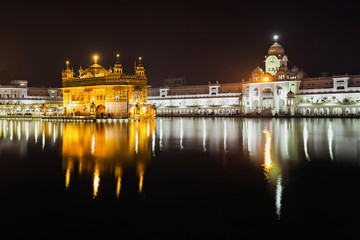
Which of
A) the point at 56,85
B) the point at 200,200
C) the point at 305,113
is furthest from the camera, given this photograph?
A: the point at 56,85

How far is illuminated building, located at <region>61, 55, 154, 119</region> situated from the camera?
5088cm

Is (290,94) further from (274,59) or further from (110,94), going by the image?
(110,94)

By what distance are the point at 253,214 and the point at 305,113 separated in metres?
67.9

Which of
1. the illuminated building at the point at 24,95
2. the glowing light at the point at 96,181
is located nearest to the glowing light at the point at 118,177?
the glowing light at the point at 96,181

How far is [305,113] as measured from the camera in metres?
69.2

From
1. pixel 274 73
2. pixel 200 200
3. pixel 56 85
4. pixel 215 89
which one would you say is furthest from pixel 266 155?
pixel 56 85

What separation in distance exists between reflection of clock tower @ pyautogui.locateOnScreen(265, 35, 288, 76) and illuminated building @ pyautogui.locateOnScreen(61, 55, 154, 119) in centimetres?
3801

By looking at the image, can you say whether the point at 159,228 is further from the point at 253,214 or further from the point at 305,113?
the point at 305,113

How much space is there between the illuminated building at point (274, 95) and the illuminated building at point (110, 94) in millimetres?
30383

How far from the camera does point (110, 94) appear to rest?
51.2 metres

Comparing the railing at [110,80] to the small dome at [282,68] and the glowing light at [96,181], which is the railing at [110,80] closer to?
the small dome at [282,68]

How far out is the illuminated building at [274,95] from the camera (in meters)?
67.1

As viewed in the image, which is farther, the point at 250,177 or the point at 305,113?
the point at 305,113

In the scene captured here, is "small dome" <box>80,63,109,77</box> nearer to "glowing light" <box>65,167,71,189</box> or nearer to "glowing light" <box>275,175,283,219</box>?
"glowing light" <box>65,167,71,189</box>
